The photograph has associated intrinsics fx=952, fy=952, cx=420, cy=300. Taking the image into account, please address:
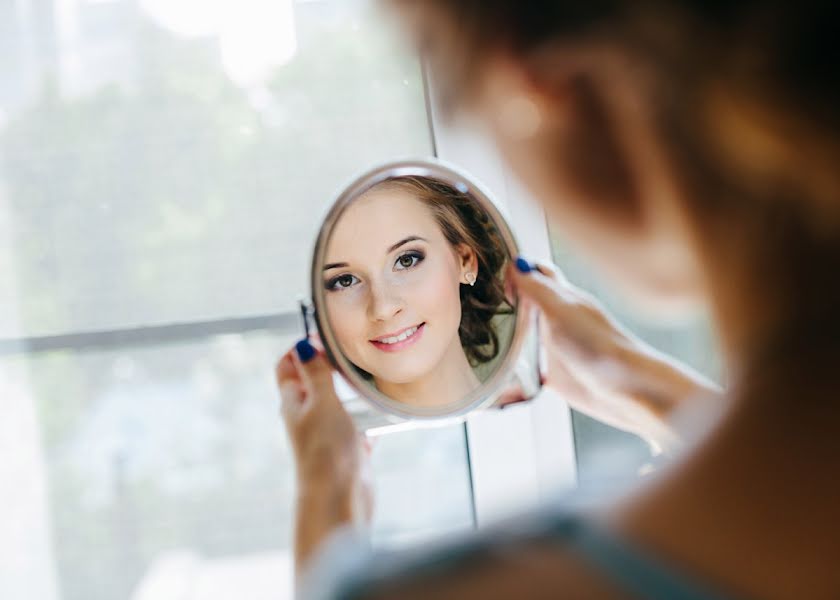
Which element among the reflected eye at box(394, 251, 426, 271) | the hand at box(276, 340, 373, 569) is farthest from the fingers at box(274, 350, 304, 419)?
the reflected eye at box(394, 251, 426, 271)

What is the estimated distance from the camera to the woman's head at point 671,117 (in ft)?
0.98

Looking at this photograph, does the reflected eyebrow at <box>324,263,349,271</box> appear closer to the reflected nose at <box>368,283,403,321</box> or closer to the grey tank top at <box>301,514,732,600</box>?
the reflected nose at <box>368,283,403,321</box>

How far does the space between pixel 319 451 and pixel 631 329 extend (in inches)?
18.3

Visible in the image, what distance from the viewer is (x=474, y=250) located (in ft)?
2.27

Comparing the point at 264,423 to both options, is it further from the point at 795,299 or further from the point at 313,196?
the point at 795,299

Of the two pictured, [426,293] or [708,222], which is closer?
[708,222]

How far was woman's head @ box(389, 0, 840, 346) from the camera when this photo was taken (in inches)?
11.8

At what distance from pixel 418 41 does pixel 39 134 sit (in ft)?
2.33

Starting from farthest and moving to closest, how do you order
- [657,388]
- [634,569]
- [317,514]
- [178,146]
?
[178,146]
[657,388]
[317,514]
[634,569]

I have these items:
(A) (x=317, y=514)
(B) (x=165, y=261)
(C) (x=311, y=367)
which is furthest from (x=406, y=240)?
(B) (x=165, y=261)

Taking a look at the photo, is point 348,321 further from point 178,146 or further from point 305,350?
point 178,146

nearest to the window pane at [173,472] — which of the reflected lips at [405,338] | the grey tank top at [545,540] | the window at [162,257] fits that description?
the window at [162,257]

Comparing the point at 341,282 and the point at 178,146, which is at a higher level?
the point at 178,146

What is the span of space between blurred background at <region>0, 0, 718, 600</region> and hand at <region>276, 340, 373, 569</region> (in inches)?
11.4
